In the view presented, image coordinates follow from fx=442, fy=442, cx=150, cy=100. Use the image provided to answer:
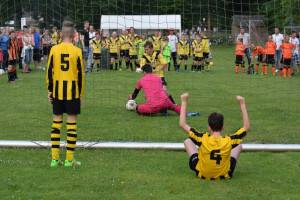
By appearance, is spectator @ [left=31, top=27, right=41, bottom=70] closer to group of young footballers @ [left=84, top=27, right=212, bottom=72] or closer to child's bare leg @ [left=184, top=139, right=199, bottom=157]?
group of young footballers @ [left=84, top=27, right=212, bottom=72]

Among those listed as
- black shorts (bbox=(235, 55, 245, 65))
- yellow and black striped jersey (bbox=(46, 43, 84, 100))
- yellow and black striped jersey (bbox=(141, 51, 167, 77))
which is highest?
black shorts (bbox=(235, 55, 245, 65))

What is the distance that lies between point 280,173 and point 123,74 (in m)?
14.1

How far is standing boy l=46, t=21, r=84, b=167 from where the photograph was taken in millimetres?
6074

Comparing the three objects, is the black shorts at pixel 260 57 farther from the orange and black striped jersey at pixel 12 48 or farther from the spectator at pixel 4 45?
the spectator at pixel 4 45

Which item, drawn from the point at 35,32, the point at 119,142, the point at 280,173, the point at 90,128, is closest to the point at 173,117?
Answer: the point at 90,128

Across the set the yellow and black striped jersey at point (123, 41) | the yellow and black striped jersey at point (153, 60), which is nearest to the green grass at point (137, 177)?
the yellow and black striped jersey at point (153, 60)

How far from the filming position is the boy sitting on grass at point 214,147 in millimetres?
5449

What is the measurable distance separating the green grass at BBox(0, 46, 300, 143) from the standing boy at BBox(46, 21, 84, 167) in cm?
181

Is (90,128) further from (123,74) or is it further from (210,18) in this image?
(123,74)

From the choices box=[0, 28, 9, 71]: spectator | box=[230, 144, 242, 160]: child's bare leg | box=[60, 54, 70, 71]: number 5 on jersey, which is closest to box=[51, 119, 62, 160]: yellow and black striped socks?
box=[60, 54, 70, 71]: number 5 on jersey

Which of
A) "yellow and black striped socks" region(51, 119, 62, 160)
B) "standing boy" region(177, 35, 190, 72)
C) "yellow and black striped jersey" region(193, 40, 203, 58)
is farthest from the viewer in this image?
"standing boy" region(177, 35, 190, 72)

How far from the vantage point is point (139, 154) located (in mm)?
7070

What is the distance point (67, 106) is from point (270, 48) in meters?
15.8

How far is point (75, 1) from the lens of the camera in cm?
974
